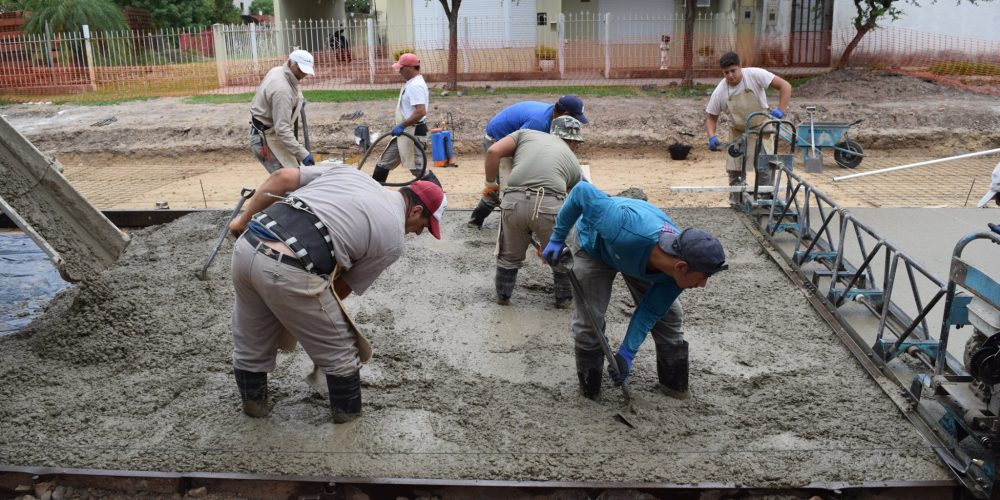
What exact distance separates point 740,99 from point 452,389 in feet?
15.3

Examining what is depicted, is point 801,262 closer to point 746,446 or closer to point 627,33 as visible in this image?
point 746,446

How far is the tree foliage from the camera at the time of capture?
21.6 m

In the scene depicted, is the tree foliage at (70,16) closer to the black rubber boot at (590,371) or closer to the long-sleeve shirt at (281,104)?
the long-sleeve shirt at (281,104)

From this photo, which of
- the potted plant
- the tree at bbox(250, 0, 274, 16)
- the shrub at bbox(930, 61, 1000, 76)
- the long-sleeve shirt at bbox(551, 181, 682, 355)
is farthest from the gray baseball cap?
the tree at bbox(250, 0, 274, 16)

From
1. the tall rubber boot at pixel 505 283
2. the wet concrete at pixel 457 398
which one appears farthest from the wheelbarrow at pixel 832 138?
the tall rubber boot at pixel 505 283

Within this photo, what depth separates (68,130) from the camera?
541 inches

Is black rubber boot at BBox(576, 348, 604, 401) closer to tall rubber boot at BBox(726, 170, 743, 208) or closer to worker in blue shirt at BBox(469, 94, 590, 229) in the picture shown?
worker in blue shirt at BBox(469, 94, 590, 229)

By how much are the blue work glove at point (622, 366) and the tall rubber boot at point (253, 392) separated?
1.78 meters

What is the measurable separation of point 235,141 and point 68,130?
10.7ft

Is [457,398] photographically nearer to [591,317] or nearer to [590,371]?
[590,371]

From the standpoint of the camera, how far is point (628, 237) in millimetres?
3783

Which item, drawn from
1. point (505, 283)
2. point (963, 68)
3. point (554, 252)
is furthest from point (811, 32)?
point (554, 252)

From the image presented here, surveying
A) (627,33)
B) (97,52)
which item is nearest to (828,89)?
(627,33)

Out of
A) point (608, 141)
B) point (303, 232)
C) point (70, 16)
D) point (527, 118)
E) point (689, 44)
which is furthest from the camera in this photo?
point (70, 16)
